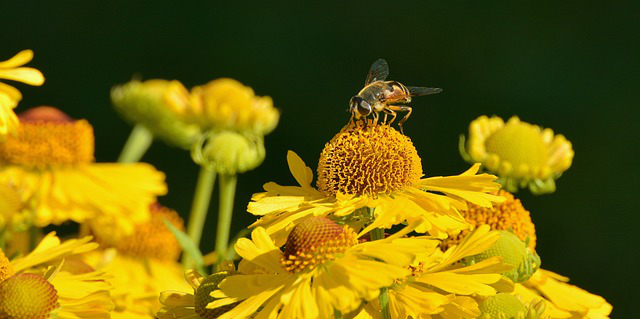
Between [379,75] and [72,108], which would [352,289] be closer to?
[379,75]

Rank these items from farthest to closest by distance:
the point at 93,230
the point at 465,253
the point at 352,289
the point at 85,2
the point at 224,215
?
the point at 85,2 < the point at 93,230 < the point at 224,215 < the point at 465,253 < the point at 352,289

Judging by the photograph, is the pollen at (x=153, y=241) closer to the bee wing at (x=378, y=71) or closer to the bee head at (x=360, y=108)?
the bee wing at (x=378, y=71)

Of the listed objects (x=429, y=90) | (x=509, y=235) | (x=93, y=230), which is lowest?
(x=93, y=230)

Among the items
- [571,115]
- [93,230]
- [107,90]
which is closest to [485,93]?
[571,115]

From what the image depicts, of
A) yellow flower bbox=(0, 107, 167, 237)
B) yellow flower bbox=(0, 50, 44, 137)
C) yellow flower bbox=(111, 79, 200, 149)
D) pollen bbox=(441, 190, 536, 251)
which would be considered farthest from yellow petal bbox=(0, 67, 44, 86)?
yellow flower bbox=(111, 79, 200, 149)

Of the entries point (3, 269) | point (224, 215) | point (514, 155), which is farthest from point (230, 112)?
point (3, 269)

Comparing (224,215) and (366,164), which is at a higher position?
(366,164)

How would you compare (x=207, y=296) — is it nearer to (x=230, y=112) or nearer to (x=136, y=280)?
(x=136, y=280)
